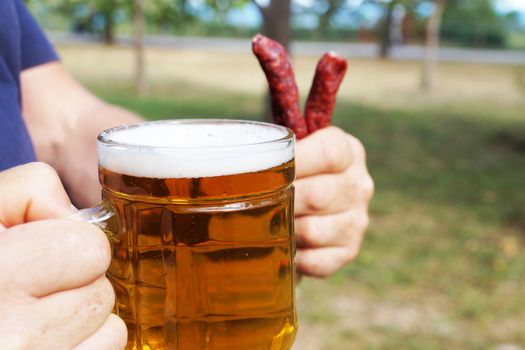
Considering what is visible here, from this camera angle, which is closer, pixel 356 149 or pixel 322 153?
pixel 322 153

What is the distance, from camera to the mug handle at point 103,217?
1.03 m

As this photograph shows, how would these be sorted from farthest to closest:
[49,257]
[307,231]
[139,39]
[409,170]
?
[139,39] → [409,170] → [307,231] → [49,257]

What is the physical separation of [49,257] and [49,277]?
29mm

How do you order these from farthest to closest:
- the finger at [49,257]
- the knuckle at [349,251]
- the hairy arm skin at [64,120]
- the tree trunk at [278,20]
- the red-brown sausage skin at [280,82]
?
the tree trunk at [278,20] → the hairy arm skin at [64,120] → the knuckle at [349,251] → the red-brown sausage skin at [280,82] → the finger at [49,257]

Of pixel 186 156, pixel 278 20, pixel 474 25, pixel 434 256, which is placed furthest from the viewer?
pixel 474 25

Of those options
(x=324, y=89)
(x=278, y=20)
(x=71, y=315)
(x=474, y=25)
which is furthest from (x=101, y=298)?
(x=474, y=25)

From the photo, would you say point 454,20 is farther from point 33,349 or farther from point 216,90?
point 33,349

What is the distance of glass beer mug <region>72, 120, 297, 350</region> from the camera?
1070 millimetres

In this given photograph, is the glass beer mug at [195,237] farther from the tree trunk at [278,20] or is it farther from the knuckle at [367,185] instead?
the tree trunk at [278,20]

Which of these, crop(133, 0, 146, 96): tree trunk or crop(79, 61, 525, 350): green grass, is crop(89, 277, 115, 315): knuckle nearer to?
crop(79, 61, 525, 350): green grass

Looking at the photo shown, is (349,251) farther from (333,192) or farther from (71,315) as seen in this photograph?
(71,315)

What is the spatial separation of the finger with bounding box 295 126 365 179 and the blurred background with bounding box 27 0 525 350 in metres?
2.90

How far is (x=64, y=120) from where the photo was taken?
7.18 ft

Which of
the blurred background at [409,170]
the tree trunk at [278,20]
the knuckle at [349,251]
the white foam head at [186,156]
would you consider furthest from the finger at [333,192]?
the tree trunk at [278,20]
